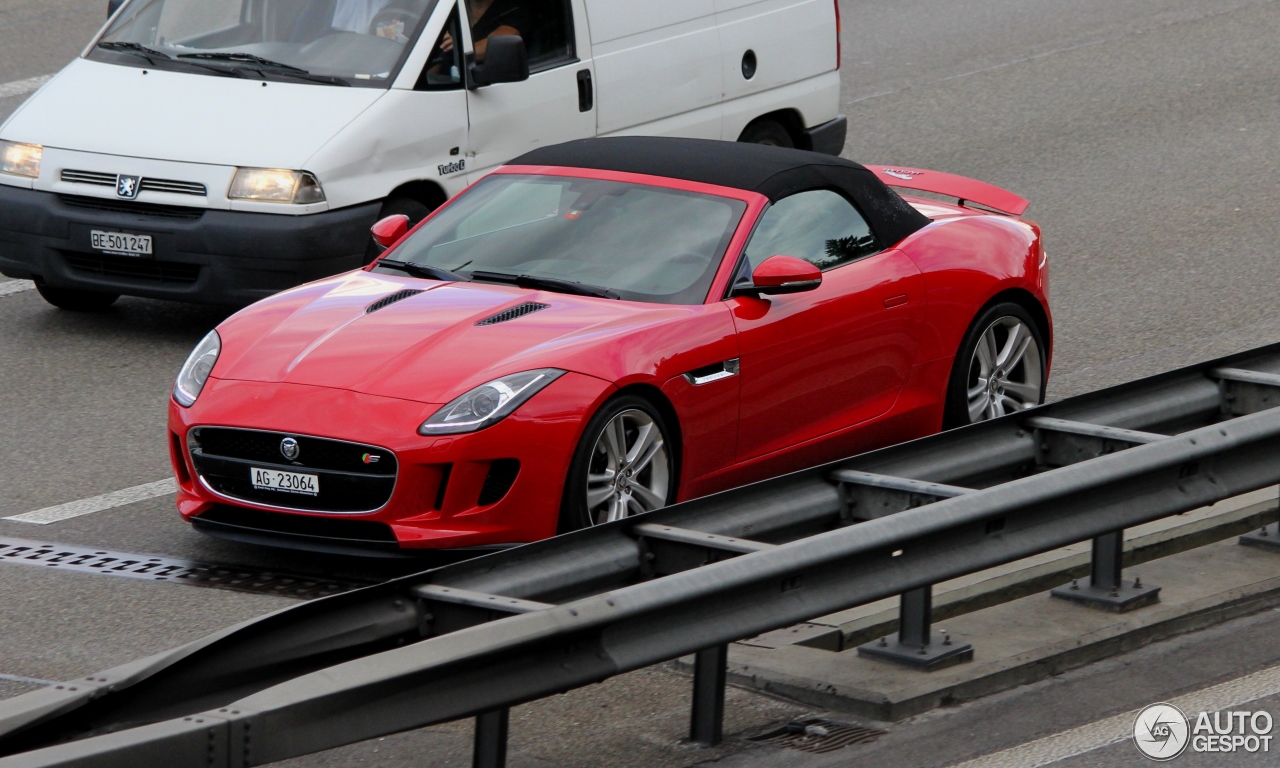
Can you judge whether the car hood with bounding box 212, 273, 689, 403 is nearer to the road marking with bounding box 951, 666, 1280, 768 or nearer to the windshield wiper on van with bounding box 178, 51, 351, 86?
the road marking with bounding box 951, 666, 1280, 768

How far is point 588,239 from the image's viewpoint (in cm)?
770

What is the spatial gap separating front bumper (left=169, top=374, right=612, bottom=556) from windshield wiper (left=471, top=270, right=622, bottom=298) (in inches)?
28.5

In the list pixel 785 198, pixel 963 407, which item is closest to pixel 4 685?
pixel 785 198

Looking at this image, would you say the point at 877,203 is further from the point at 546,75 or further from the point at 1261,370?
the point at 546,75

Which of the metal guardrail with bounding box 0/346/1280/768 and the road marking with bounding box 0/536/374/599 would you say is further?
the road marking with bounding box 0/536/374/599

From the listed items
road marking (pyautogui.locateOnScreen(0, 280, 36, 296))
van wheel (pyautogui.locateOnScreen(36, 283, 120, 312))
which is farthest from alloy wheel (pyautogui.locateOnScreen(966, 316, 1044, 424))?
road marking (pyautogui.locateOnScreen(0, 280, 36, 296))

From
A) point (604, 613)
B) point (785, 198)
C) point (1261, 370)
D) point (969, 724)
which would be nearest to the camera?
point (604, 613)

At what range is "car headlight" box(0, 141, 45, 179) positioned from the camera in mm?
10172

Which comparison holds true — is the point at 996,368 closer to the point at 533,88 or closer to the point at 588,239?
the point at 588,239

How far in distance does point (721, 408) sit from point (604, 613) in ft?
9.05

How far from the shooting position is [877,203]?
8.22 metres

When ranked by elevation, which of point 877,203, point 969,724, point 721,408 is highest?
point 877,203

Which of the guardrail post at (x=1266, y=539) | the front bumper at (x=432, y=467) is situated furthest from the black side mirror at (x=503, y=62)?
the guardrail post at (x=1266, y=539)

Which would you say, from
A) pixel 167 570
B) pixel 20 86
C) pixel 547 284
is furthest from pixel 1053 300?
pixel 20 86
